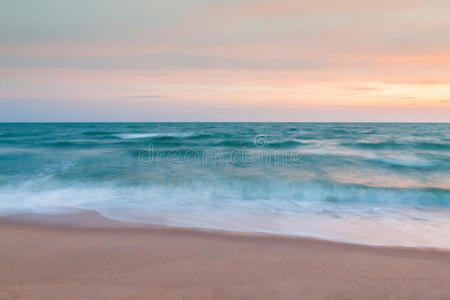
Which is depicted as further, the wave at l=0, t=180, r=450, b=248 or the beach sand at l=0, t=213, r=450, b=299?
the wave at l=0, t=180, r=450, b=248

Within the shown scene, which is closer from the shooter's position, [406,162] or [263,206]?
[263,206]

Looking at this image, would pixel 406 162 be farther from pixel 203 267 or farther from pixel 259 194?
pixel 203 267

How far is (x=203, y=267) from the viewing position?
3043 mm

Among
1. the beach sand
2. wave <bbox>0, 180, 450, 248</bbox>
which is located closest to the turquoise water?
wave <bbox>0, 180, 450, 248</bbox>

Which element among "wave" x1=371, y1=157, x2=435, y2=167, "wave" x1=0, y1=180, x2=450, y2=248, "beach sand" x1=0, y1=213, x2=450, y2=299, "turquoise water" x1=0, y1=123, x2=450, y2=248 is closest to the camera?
"beach sand" x1=0, y1=213, x2=450, y2=299

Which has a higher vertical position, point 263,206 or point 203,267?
point 203,267

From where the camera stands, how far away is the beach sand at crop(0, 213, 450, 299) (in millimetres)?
2602

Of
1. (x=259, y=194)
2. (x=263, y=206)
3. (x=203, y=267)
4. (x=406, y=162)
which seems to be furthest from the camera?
(x=406, y=162)

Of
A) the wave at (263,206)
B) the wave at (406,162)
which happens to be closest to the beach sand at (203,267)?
the wave at (263,206)

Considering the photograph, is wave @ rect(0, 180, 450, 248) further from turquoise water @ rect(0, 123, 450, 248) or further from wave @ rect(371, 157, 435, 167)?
wave @ rect(371, 157, 435, 167)

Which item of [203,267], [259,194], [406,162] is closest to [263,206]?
[259,194]

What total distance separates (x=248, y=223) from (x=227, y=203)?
169cm

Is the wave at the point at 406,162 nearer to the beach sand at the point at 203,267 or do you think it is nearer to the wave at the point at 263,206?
the wave at the point at 263,206

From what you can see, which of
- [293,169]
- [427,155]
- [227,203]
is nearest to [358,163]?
[293,169]
